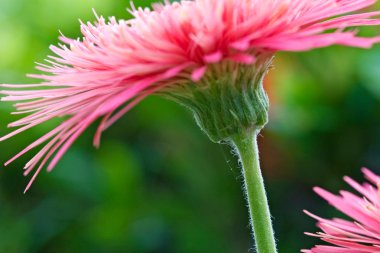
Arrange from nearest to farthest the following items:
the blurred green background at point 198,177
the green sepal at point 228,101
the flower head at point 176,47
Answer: the flower head at point 176,47 → the green sepal at point 228,101 → the blurred green background at point 198,177

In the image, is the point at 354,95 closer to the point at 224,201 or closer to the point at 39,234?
the point at 224,201

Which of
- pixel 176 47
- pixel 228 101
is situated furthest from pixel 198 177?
pixel 176 47

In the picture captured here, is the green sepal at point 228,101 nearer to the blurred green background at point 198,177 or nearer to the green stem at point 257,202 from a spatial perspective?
the green stem at point 257,202

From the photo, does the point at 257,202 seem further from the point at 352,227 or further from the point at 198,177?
the point at 198,177

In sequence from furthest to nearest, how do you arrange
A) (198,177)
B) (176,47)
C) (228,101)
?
(198,177), (228,101), (176,47)

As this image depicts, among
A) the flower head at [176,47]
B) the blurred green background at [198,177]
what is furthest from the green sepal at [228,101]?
the blurred green background at [198,177]

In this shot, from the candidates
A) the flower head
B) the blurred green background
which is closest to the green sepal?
the flower head
